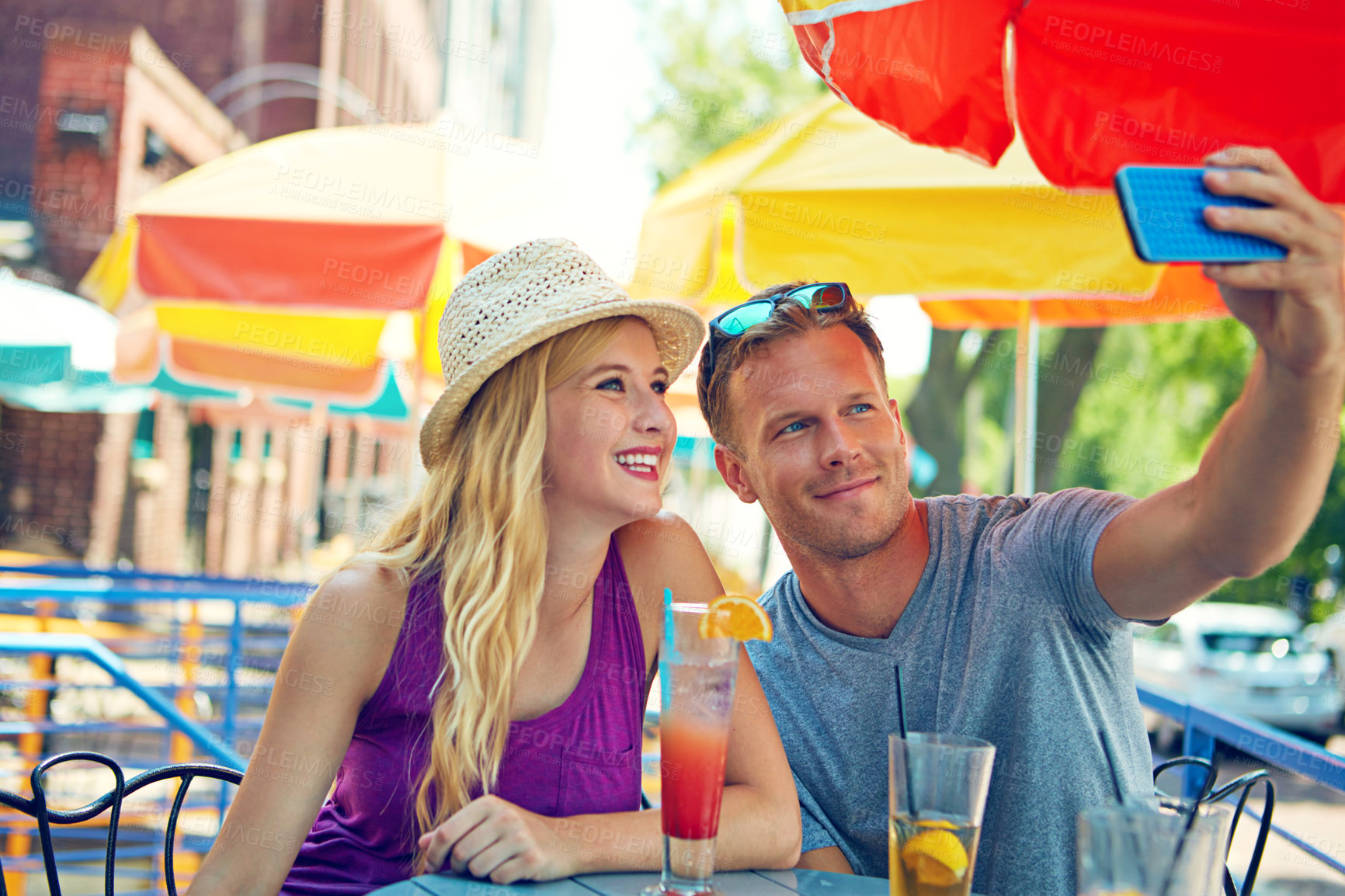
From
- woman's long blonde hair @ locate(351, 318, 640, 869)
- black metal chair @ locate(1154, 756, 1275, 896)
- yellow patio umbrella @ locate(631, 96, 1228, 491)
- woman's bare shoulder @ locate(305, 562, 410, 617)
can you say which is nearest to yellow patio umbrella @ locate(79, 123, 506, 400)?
yellow patio umbrella @ locate(631, 96, 1228, 491)

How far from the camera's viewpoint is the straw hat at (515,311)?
2023mm

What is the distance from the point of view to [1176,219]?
1.08 meters


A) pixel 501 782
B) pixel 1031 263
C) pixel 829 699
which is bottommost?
pixel 501 782

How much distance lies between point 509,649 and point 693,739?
0.61 meters

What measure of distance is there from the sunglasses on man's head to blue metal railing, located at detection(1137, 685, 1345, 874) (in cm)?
141

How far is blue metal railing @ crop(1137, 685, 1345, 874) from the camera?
7.47 feet

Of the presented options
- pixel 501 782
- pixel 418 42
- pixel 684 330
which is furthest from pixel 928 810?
pixel 418 42

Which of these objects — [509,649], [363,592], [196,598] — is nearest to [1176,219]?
[509,649]

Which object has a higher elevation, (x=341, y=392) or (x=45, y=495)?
(x=341, y=392)

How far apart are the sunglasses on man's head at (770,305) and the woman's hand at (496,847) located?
1.17 m

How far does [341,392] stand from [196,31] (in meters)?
10.6

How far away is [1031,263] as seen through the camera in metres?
3.57

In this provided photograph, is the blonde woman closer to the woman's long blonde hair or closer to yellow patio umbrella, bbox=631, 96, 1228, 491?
the woman's long blonde hair

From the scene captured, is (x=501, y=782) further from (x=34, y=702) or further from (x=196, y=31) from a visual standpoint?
(x=196, y=31)
